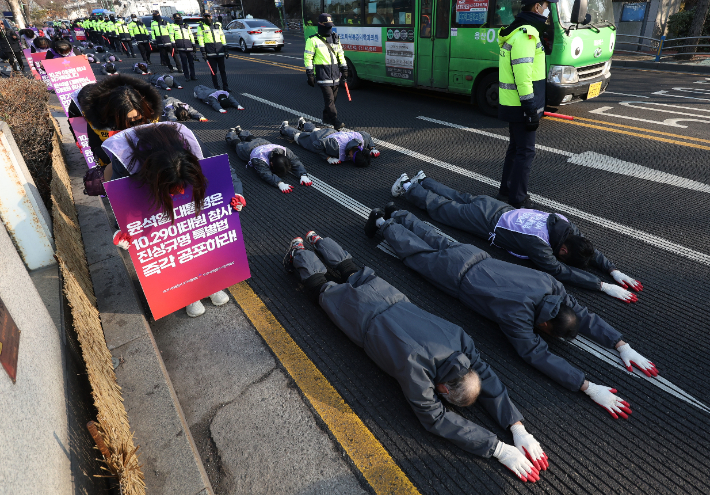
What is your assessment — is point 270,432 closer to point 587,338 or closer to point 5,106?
point 587,338

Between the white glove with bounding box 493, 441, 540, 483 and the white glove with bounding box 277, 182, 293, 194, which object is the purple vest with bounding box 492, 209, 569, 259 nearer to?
the white glove with bounding box 493, 441, 540, 483

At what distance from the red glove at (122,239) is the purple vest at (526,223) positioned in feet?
10.2

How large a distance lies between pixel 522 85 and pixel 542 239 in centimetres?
179

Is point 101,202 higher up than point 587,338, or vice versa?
point 101,202

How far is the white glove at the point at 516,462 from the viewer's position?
2.14 meters

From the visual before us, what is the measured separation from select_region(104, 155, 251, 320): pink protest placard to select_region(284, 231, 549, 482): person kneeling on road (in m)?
1.03

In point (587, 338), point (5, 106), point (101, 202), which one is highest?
point (5, 106)

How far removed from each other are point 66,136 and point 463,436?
791 cm

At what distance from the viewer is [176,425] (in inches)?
86.9

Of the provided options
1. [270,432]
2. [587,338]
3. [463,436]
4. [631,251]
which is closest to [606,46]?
[631,251]

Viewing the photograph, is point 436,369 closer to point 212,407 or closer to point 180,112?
point 212,407

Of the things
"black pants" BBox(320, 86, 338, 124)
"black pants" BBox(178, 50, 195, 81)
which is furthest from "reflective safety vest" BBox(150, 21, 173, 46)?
"black pants" BBox(320, 86, 338, 124)

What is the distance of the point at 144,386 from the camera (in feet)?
7.95

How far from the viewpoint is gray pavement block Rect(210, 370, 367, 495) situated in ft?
6.89
